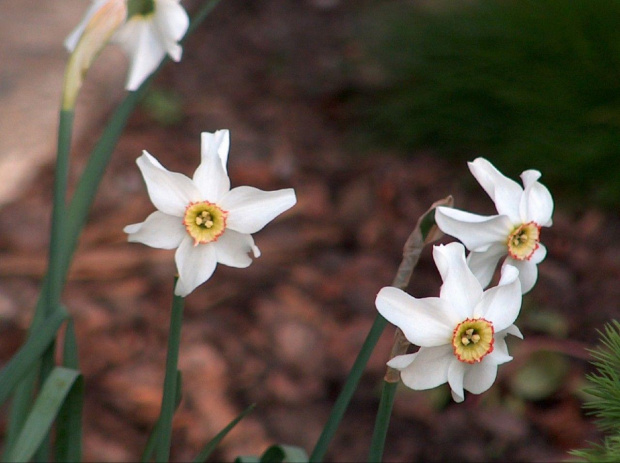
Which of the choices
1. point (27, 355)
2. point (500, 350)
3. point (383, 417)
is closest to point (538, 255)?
point (500, 350)

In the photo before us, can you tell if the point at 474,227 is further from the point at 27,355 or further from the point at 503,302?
the point at 27,355

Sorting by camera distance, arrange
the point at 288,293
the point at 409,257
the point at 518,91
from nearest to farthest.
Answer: the point at 409,257 < the point at 288,293 < the point at 518,91

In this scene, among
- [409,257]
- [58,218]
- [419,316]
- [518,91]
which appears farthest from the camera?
[518,91]

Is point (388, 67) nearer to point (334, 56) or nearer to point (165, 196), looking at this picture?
point (334, 56)

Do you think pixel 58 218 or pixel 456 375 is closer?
pixel 456 375

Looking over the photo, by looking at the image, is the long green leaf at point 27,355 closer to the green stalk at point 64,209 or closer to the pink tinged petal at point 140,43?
the green stalk at point 64,209

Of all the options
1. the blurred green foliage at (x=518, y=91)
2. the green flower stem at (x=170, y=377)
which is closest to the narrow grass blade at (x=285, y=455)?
the green flower stem at (x=170, y=377)
